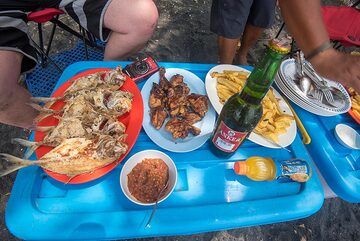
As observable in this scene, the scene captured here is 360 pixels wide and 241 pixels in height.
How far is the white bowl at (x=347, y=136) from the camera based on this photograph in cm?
140

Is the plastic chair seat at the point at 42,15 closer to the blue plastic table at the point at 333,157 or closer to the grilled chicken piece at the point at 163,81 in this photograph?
the grilled chicken piece at the point at 163,81

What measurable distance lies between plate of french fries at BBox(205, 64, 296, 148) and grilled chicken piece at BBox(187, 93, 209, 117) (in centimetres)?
4

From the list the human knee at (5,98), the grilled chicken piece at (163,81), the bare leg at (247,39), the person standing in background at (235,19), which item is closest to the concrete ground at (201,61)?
the bare leg at (247,39)

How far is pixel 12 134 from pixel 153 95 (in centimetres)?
139

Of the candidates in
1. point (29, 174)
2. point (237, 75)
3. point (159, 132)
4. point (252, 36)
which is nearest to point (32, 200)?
point (29, 174)

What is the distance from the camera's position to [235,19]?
2.12 meters

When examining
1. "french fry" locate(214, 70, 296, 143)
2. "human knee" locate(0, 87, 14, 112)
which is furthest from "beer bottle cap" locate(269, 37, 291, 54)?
"human knee" locate(0, 87, 14, 112)

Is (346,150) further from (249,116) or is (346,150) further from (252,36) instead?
(252,36)

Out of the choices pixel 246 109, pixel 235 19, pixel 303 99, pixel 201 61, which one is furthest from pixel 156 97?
pixel 201 61

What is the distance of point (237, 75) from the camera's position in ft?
4.84

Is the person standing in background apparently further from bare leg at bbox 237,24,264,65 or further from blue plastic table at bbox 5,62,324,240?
blue plastic table at bbox 5,62,324,240

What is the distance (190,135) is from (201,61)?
160 cm

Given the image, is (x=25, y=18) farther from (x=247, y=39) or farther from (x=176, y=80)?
(x=247, y=39)

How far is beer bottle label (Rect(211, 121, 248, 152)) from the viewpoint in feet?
3.56
